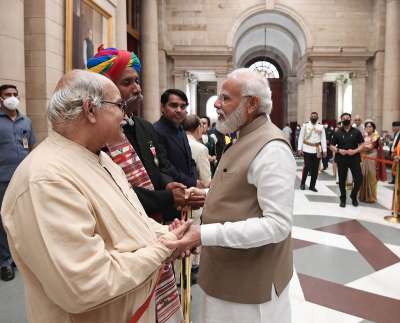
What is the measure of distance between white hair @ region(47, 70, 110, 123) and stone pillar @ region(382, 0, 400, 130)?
1518 cm

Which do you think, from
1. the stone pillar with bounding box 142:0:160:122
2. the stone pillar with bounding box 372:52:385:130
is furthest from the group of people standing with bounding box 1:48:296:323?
the stone pillar with bounding box 372:52:385:130

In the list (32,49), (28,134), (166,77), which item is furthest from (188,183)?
(166,77)

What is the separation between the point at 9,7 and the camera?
15.1 feet

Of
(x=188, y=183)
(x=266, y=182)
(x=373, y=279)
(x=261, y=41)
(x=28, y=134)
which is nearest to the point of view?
(x=266, y=182)

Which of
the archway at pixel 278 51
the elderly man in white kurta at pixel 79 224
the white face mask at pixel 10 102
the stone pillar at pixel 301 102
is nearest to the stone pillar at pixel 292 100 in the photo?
the archway at pixel 278 51

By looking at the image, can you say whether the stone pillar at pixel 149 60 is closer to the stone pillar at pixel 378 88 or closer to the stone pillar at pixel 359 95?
the stone pillar at pixel 359 95

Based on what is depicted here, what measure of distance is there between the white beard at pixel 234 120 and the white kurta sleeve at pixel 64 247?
0.89m

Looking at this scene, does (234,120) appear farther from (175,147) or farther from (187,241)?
(175,147)

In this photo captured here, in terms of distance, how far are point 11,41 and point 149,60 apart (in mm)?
8767

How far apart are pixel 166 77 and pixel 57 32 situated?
980 cm

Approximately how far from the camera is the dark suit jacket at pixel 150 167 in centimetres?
215

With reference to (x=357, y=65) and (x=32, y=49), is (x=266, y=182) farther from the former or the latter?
(x=357, y=65)

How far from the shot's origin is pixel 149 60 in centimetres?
1316

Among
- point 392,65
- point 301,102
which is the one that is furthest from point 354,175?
point 301,102
